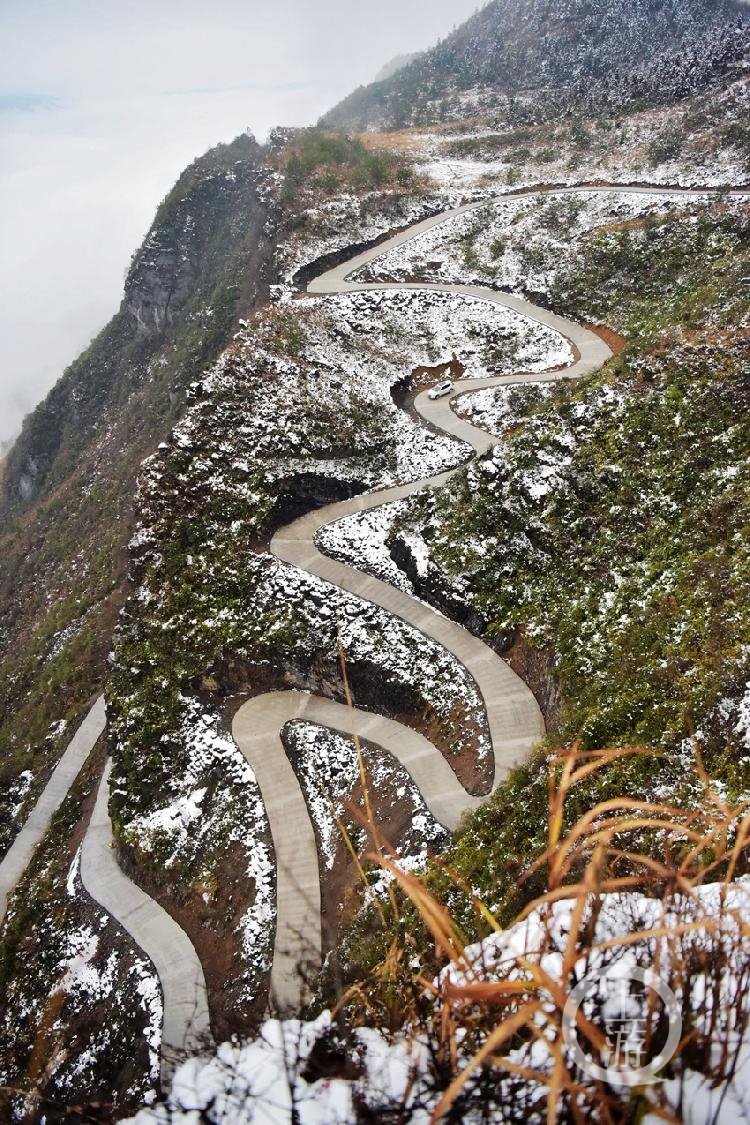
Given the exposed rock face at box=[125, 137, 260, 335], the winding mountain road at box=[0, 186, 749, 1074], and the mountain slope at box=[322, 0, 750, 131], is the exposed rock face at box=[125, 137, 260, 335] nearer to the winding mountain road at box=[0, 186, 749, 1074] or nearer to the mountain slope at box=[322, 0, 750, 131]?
the mountain slope at box=[322, 0, 750, 131]

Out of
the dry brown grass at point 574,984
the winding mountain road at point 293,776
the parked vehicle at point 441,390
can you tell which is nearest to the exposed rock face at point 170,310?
the parked vehicle at point 441,390

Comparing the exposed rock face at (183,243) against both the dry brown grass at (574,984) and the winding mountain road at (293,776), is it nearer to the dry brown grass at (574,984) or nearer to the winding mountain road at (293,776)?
the winding mountain road at (293,776)

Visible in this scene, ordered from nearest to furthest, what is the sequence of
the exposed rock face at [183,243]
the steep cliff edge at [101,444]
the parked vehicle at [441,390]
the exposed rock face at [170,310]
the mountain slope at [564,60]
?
the steep cliff edge at [101,444] → the parked vehicle at [441,390] → the mountain slope at [564,60] → the exposed rock face at [170,310] → the exposed rock face at [183,243]

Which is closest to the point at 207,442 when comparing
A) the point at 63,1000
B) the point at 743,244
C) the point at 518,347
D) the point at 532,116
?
the point at 518,347

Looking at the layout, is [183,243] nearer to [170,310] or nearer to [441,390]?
[170,310]

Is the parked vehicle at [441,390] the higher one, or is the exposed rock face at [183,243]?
the exposed rock face at [183,243]

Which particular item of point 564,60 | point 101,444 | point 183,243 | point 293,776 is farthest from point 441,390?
point 564,60

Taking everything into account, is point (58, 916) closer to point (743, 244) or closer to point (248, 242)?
point (743, 244)
